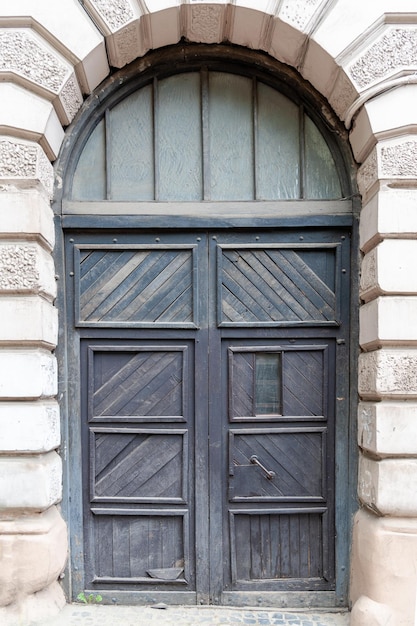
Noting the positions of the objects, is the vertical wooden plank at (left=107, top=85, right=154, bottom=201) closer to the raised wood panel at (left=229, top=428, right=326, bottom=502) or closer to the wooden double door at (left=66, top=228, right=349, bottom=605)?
the wooden double door at (left=66, top=228, right=349, bottom=605)

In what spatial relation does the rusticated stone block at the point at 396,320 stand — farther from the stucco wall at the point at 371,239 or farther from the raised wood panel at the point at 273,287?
the raised wood panel at the point at 273,287

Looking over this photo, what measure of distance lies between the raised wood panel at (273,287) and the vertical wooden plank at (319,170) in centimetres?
43

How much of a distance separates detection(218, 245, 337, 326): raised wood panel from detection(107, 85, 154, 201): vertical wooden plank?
0.80 meters

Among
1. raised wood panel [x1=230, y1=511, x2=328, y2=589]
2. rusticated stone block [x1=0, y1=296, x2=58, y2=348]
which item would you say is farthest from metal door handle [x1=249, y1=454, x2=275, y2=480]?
rusticated stone block [x1=0, y1=296, x2=58, y2=348]

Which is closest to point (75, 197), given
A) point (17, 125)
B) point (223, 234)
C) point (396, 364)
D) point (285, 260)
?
point (17, 125)

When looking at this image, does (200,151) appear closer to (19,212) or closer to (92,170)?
(92,170)

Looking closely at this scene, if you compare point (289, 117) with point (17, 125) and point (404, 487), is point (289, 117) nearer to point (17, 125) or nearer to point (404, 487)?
point (17, 125)

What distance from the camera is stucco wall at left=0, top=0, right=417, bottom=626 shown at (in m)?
2.99

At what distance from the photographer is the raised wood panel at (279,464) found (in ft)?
11.3

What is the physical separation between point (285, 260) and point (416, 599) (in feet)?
7.74

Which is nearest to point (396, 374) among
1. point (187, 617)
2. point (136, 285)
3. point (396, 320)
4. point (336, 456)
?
point (396, 320)

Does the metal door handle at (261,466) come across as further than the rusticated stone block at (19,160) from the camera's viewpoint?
Yes

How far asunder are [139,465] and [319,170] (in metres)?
2.56

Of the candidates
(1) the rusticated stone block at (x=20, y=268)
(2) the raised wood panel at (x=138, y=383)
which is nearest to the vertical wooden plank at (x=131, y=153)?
(1) the rusticated stone block at (x=20, y=268)
